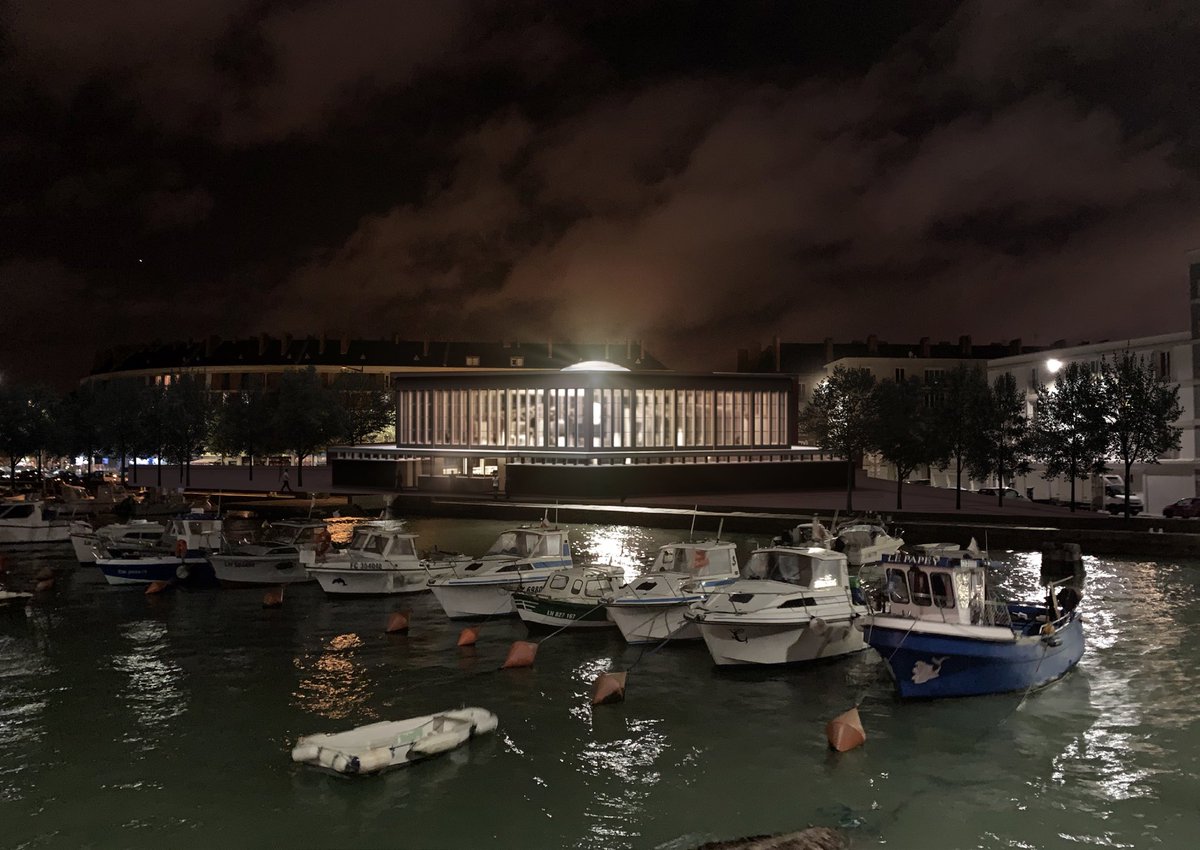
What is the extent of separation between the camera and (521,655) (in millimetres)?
27844

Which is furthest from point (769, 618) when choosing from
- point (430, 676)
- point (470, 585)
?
point (470, 585)

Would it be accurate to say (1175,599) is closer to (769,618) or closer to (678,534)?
(769,618)

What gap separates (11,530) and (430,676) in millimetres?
42066

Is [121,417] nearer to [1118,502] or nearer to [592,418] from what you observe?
[592,418]

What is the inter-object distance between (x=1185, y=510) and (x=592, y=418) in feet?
140

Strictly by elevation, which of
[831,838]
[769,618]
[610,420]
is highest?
[610,420]

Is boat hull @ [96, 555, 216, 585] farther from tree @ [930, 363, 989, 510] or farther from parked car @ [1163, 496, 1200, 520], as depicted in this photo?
parked car @ [1163, 496, 1200, 520]

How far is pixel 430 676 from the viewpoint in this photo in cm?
2698

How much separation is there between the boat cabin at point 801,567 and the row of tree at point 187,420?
73.9 m

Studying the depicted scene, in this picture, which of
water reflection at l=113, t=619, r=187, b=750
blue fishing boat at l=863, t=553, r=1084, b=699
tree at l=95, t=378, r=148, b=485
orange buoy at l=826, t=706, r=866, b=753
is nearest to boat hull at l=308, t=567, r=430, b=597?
water reflection at l=113, t=619, r=187, b=750

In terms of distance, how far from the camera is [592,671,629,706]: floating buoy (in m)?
24.3

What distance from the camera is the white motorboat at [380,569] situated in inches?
1508

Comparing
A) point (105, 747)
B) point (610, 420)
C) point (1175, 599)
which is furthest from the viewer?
point (610, 420)

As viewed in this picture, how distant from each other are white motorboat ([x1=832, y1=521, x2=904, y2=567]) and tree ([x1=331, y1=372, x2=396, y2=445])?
225 ft
